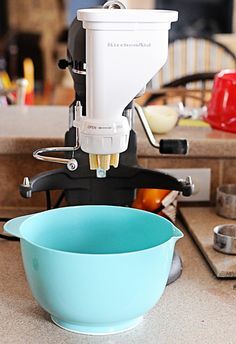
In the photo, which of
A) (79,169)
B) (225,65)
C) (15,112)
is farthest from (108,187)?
(225,65)

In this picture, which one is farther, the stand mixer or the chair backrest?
the chair backrest

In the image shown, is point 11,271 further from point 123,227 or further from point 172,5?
point 172,5

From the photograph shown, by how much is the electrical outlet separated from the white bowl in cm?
10

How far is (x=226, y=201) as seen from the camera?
1.31m

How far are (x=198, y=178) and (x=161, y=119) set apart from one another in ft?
0.48

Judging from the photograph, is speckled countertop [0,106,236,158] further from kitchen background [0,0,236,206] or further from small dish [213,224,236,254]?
kitchen background [0,0,236,206]

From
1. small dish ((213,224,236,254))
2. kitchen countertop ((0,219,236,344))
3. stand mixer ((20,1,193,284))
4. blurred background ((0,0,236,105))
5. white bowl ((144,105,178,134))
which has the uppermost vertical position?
stand mixer ((20,1,193,284))

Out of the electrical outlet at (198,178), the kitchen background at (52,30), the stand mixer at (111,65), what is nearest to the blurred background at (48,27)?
the kitchen background at (52,30)

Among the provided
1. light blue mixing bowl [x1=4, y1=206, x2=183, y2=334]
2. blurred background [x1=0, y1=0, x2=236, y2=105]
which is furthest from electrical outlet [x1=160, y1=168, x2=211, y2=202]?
blurred background [x1=0, y1=0, x2=236, y2=105]

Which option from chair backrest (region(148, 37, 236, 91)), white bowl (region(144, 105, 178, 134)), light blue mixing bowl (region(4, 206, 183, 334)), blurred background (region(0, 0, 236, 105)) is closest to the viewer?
light blue mixing bowl (region(4, 206, 183, 334))

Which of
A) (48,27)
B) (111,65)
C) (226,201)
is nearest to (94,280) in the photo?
(111,65)

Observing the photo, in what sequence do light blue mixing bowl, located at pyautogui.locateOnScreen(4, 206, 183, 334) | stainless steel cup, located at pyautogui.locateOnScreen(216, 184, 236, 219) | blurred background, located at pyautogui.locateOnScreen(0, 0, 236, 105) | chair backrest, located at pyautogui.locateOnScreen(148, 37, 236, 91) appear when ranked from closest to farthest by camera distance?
light blue mixing bowl, located at pyautogui.locateOnScreen(4, 206, 183, 334) → stainless steel cup, located at pyautogui.locateOnScreen(216, 184, 236, 219) → chair backrest, located at pyautogui.locateOnScreen(148, 37, 236, 91) → blurred background, located at pyautogui.locateOnScreen(0, 0, 236, 105)

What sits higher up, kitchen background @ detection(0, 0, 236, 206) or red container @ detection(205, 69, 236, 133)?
red container @ detection(205, 69, 236, 133)

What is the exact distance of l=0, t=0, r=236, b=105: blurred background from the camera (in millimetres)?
7188
